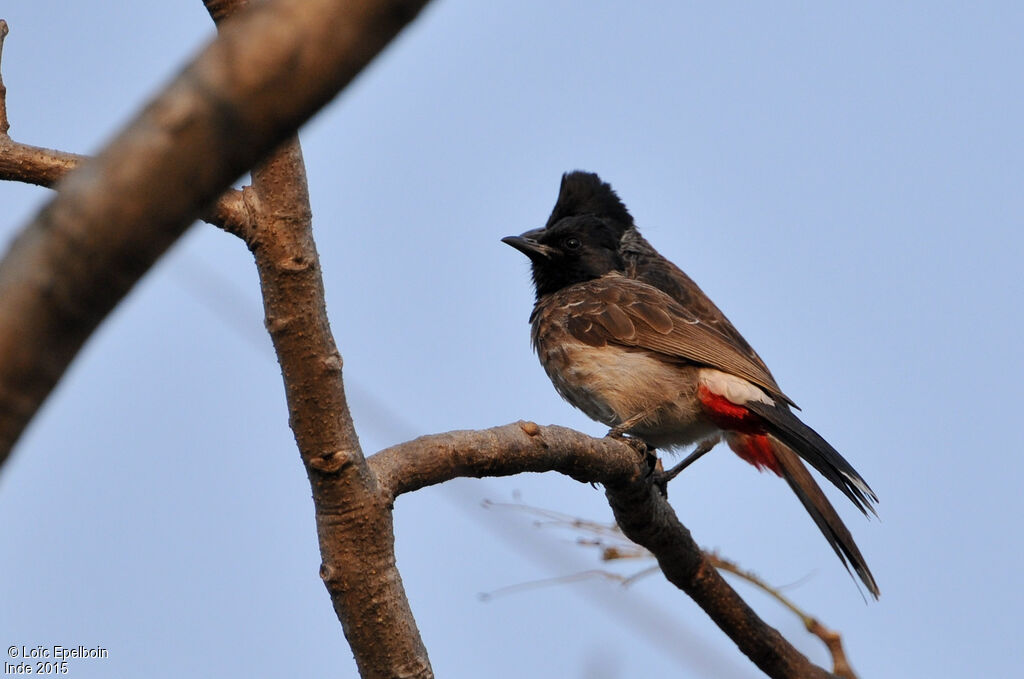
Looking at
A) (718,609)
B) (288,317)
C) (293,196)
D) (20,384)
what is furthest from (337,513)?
(718,609)

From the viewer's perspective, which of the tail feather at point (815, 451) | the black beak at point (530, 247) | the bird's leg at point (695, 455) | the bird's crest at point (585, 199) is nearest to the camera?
the tail feather at point (815, 451)

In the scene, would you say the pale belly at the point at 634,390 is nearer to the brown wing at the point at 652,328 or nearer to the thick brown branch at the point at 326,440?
the brown wing at the point at 652,328

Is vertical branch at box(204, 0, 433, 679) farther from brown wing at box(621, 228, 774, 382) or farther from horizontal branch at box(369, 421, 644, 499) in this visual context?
brown wing at box(621, 228, 774, 382)

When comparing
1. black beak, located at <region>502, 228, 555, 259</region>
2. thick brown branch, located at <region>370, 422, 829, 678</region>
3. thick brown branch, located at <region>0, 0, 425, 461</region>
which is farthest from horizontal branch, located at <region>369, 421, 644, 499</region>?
black beak, located at <region>502, 228, 555, 259</region>

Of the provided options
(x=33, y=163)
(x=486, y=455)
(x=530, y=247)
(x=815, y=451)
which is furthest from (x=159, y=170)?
(x=530, y=247)

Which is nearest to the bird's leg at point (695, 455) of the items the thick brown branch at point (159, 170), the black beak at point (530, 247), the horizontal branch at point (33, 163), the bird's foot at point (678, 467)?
the bird's foot at point (678, 467)

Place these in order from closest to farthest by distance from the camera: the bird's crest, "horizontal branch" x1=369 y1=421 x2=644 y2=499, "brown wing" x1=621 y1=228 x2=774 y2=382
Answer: "horizontal branch" x1=369 y1=421 x2=644 y2=499 < "brown wing" x1=621 y1=228 x2=774 y2=382 < the bird's crest

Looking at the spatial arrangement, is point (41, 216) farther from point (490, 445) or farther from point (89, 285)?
point (490, 445)
